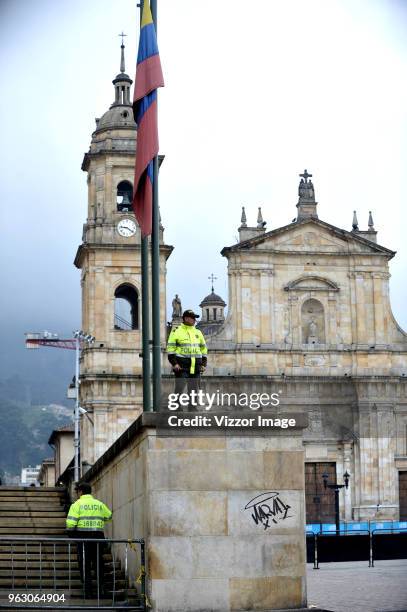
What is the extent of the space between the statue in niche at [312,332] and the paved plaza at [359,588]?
22.7 m

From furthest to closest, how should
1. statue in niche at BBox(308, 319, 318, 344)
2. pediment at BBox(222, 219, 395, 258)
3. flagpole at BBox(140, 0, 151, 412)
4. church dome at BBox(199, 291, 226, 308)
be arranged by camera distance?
church dome at BBox(199, 291, 226, 308) → statue in niche at BBox(308, 319, 318, 344) → pediment at BBox(222, 219, 395, 258) → flagpole at BBox(140, 0, 151, 412)

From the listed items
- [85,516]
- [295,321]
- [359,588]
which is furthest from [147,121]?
[295,321]

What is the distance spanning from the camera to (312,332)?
49406 millimetres

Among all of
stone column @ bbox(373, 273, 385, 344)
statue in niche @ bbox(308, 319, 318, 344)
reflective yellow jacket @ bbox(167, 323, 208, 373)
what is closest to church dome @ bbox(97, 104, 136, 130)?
statue in niche @ bbox(308, 319, 318, 344)

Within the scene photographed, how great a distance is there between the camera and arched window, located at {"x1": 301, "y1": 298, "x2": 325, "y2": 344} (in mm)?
49406

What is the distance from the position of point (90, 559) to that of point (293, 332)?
1335 inches

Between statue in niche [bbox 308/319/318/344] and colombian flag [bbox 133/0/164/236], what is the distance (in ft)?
107

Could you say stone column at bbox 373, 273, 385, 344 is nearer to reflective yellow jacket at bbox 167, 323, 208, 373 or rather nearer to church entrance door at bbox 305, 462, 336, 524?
church entrance door at bbox 305, 462, 336, 524

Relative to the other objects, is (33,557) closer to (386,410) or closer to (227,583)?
(227,583)

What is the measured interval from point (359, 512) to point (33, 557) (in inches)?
1199

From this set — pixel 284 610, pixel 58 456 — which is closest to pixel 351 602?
pixel 284 610

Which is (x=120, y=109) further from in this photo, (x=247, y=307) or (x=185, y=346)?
(x=185, y=346)

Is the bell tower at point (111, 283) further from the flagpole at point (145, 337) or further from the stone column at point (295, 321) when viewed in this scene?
the flagpole at point (145, 337)

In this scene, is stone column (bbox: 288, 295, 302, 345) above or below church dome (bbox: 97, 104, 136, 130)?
below
